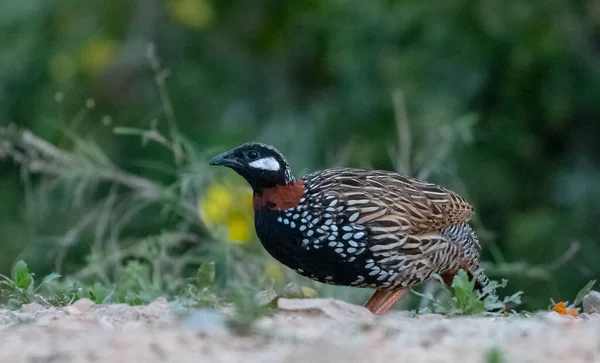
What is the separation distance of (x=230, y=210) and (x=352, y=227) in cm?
245

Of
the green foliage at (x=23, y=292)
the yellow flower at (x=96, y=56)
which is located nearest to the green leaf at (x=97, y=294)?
the green foliage at (x=23, y=292)

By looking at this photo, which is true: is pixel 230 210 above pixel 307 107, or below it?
below

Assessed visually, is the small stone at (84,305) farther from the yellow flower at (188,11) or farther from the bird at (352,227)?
the yellow flower at (188,11)

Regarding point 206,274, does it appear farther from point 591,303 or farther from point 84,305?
point 591,303

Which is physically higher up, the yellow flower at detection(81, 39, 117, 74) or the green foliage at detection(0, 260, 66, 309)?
the yellow flower at detection(81, 39, 117, 74)

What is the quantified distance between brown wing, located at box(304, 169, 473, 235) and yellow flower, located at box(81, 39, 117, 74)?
808 cm

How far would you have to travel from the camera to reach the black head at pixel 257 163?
6590mm

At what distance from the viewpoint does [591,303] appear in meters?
6.43

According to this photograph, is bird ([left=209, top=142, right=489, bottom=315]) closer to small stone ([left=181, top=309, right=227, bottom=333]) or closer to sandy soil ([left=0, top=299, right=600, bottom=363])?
sandy soil ([left=0, top=299, right=600, bottom=363])

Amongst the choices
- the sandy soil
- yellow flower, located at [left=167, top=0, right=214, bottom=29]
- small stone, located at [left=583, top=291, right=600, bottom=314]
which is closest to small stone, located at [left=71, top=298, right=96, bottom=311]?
the sandy soil

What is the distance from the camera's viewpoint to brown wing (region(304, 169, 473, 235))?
6.50 metres

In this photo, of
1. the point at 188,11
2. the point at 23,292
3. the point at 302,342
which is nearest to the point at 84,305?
the point at 23,292

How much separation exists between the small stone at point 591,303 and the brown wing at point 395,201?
0.86 metres

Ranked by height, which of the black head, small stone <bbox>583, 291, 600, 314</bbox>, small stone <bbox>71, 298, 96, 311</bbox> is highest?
the black head
